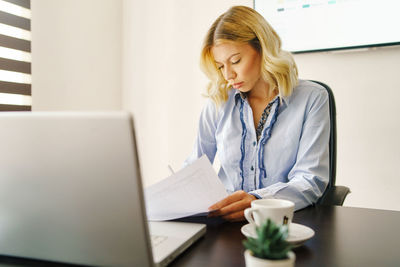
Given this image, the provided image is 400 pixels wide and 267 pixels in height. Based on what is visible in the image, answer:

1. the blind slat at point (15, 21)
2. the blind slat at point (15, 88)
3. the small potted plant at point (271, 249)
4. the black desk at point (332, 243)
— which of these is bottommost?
the black desk at point (332, 243)

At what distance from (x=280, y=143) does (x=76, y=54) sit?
151cm

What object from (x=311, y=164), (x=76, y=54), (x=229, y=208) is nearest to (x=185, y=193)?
(x=229, y=208)

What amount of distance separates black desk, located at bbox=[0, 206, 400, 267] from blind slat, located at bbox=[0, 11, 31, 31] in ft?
4.87

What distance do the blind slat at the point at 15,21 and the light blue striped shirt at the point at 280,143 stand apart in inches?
45.6

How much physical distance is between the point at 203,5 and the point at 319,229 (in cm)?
189

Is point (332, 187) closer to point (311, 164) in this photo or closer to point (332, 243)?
point (311, 164)

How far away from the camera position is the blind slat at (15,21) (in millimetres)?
1741

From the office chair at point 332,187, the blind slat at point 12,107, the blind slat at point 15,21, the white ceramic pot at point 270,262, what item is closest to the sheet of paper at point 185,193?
the white ceramic pot at point 270,262

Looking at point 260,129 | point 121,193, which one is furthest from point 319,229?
point 260,129

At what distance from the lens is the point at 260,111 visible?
1.47 m

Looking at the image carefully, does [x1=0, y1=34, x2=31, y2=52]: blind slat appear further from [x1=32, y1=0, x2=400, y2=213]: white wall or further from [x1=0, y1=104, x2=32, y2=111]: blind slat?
[x1=0, y1=104, x2=32, y2=111]: blind slat

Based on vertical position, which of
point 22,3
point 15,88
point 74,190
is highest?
point 22,3

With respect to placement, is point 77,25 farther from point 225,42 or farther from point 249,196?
point 249,196

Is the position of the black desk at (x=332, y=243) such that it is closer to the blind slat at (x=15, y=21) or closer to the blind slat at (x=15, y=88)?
the blind slat at (x=15, y=88)
